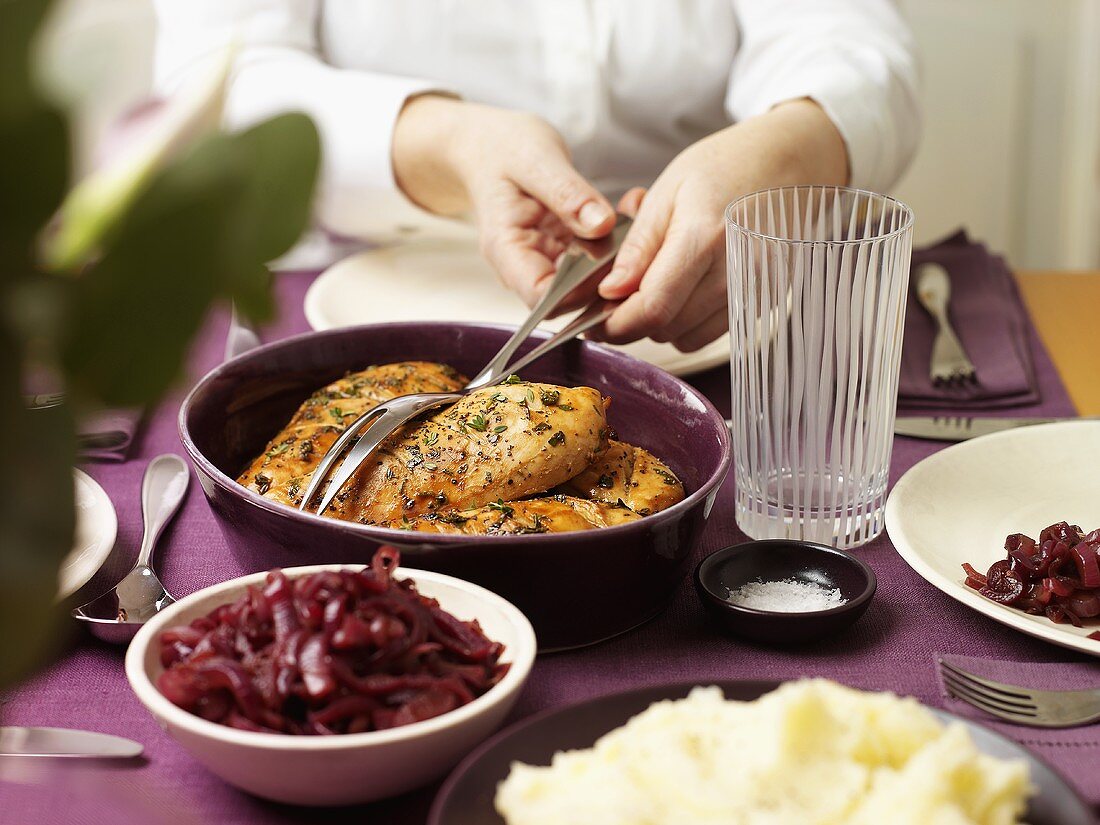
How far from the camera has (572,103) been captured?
2436mm

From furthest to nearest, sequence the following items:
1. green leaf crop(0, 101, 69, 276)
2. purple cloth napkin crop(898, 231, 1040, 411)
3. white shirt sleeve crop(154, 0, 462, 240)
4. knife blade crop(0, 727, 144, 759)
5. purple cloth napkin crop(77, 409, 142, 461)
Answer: white shirt sleeve crop(154, 0, 462, 240) < purple cloth napkin crop(898, 231, 1040, 411) < purple cloth napkin crop(77, 409, 142, 461) < knife blade crop(0, 727, 144, 759) < green leaf crop(0, 101, 69, 276)

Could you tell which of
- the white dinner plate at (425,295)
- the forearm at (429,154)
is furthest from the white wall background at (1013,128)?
the white dinner plate at (425,295)

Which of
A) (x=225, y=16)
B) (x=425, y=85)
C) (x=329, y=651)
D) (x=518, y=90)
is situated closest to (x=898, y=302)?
(x=329, y=651)

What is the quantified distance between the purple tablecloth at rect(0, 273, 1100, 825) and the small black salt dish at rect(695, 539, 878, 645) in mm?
29

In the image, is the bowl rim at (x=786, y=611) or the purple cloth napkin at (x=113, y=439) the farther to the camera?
the purple cloth napkin at (x=113, y=439)

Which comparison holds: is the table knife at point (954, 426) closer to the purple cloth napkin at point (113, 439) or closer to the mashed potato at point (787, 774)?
the mashed potato at point (787, 774)

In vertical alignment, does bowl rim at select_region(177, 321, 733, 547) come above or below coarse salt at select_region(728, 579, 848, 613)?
above

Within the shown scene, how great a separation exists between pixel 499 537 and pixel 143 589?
0.43 m

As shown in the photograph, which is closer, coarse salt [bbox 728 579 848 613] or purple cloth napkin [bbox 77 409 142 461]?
coarse salt [bbox 728 579 848 613]

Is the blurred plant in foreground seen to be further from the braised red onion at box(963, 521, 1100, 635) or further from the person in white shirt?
the person in white shirt

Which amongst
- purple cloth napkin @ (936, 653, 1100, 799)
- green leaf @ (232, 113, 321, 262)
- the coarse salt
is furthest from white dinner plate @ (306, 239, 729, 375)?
green leaf @ (232, 113, 321, 262)

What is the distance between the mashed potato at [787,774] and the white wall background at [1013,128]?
361 cm

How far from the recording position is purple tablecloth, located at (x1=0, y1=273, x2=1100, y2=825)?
0.91 meters

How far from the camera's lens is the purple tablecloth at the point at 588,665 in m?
0.91
